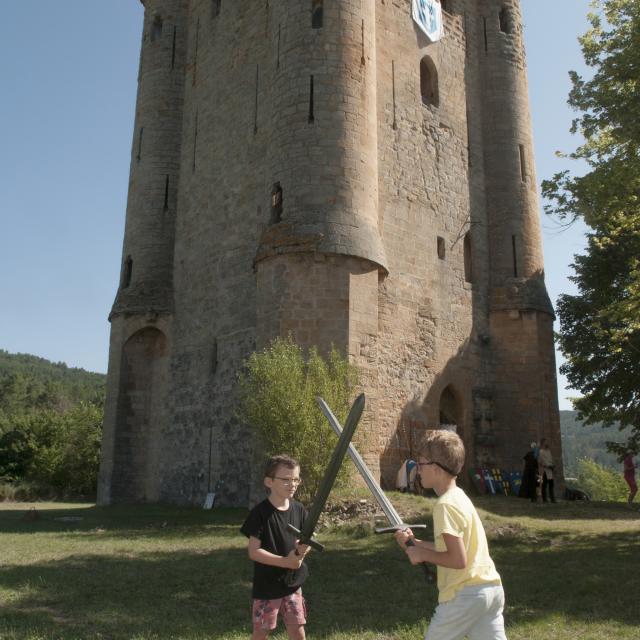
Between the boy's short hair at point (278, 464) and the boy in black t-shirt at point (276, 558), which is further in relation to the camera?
the boy's short hair at point (278, 464)

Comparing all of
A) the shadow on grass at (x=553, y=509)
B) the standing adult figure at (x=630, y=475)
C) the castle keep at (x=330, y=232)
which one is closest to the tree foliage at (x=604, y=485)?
the standing adult figure at (x=630, y=475)

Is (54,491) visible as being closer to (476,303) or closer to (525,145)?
(476,303)

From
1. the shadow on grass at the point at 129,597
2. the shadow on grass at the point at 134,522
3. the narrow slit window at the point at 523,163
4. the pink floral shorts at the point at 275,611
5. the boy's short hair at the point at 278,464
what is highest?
the narrow slit window at the point at 523,163

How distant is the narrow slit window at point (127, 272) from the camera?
893 inches

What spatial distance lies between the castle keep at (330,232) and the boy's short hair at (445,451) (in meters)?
11.6

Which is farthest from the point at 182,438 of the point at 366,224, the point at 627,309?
the point at 627,309

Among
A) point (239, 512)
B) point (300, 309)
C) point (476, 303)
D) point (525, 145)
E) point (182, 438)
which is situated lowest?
point (239, 512)

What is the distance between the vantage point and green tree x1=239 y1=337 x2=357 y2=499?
504 inches

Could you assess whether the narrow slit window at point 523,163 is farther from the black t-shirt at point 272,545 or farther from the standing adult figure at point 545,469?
the black t-shirt at point 272,545

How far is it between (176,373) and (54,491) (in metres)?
11.1

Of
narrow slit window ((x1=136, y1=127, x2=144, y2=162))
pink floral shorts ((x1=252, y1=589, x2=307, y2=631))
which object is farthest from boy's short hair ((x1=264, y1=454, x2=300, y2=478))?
narrow slit window ((x1=136, y1=127, x2=144, y2=162))

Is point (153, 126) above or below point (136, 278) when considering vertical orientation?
above

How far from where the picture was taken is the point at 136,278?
22234 mm

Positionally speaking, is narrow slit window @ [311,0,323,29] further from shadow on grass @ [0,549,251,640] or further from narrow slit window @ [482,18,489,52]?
shadow on grass @ [0,549,251,640]
